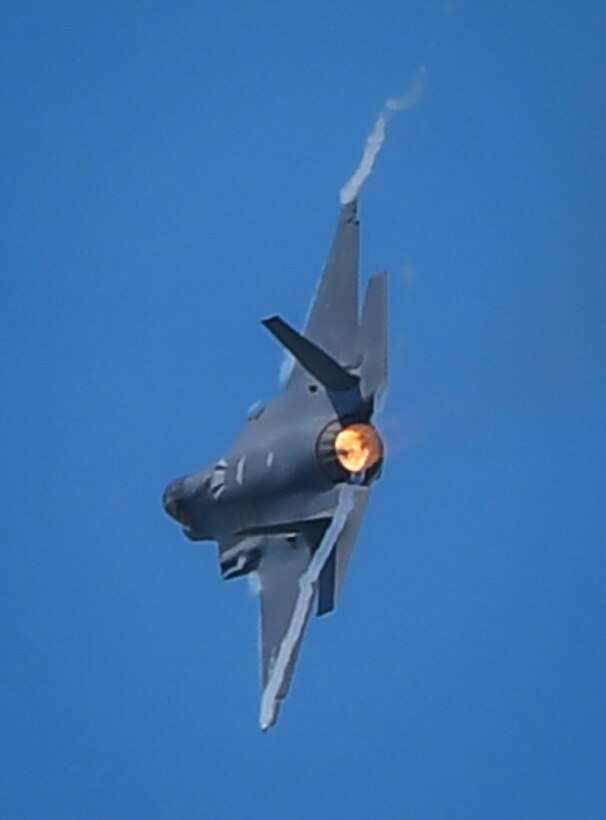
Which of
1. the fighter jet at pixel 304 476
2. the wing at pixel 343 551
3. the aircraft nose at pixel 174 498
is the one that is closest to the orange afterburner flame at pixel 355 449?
the fighter jet at pixel 304 476

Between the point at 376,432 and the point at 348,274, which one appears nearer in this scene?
the point at 376,432

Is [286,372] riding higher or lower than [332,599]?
higher

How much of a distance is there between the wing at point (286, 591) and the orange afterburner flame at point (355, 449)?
0.53 feet

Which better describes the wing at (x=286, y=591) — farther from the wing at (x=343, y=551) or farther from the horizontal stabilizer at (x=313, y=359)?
the horizontal stabilizer at (x=313, y=359)

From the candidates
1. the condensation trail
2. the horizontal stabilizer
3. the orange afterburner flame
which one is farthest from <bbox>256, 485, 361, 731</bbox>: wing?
the horizontal stabilizer

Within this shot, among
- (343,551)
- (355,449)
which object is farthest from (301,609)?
(355,449)

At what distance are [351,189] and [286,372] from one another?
4.09ft

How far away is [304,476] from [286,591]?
3.35 ft

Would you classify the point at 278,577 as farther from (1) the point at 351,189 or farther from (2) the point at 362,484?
(1) the point at 351,189

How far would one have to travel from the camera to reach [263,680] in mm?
15047

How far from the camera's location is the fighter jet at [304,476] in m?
14.6

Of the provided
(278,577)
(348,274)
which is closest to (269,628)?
(278,577)

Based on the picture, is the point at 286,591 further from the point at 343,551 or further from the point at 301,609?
the point at 343,551

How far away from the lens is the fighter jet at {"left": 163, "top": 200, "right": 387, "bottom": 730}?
1459cm
